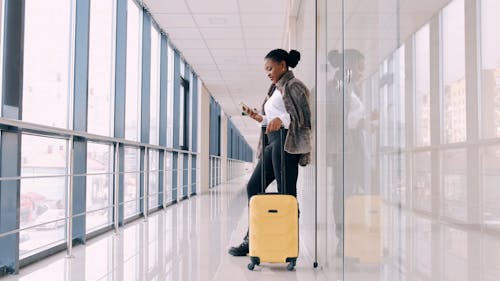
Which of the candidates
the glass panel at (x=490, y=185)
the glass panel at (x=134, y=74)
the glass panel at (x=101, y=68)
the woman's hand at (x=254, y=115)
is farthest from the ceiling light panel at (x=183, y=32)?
the glass panel at (x=490, y=185)

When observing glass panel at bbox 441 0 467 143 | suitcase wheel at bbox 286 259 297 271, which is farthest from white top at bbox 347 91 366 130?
suitcase wheel at bbox 286 259 297 271

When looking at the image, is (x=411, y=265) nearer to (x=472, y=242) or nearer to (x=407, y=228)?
(x=407, y=228)

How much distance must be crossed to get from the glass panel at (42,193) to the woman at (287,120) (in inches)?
46.9

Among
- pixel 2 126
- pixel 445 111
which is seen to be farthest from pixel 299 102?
pixel 445 111

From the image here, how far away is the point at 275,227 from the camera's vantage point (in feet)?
7.04

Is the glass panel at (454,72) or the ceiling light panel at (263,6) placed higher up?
the ceiling light panel at (263,6)

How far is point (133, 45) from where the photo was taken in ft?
15.5

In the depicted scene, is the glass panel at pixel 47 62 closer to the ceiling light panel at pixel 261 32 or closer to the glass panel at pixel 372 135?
the glass panel at pixel 372 135

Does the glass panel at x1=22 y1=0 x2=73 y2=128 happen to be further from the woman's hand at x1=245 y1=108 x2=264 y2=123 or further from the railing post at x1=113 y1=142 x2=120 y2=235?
the woman's hand at x1=245 y1=108 x2=264 y2=123

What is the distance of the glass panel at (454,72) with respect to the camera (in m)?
0.47

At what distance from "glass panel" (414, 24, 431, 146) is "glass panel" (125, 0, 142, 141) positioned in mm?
4176

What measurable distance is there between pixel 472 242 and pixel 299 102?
73.2 inches

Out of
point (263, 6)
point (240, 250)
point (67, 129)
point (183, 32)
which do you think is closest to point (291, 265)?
point (240, 250)

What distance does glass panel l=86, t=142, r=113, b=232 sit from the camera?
3.27m
